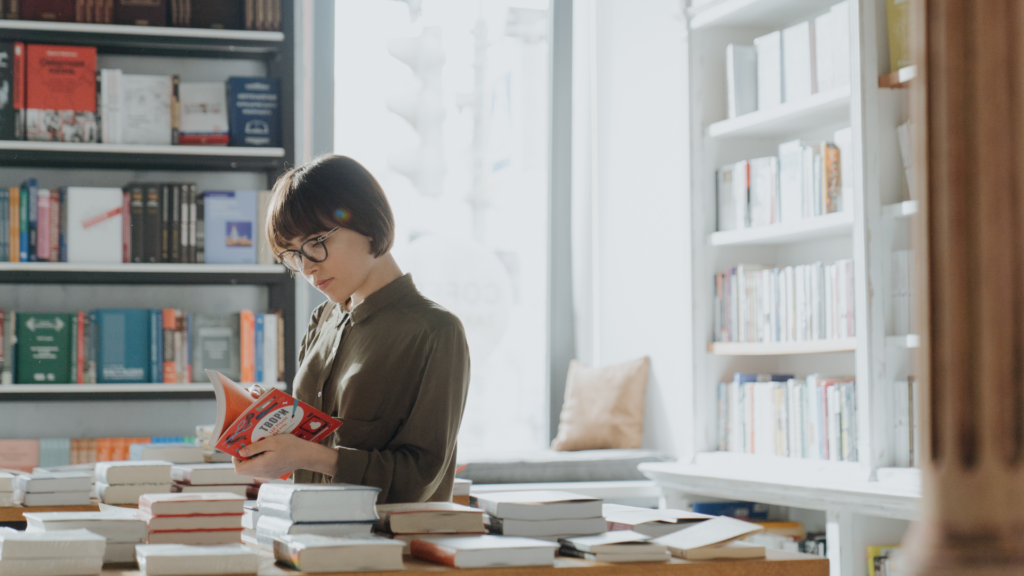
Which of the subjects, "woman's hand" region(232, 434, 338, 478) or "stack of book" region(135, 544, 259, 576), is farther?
"woman's hand" region(232, 434, 338, 478)

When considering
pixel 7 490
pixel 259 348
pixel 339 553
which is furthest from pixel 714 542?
pixel 259 348

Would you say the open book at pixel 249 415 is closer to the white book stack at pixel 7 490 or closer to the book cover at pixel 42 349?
the white book stack at pixel 7 490

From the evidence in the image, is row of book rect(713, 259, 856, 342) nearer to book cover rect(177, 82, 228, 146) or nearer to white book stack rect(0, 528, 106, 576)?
book cover rect(177, 82, 228, 146)

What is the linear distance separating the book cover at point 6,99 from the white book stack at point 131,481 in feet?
6.27

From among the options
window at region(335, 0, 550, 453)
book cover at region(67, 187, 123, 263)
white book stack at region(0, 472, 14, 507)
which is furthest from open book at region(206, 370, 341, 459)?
window at region(335, 0, 550, 453)

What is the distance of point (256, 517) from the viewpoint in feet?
4.29

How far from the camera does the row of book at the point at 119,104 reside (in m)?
3.28

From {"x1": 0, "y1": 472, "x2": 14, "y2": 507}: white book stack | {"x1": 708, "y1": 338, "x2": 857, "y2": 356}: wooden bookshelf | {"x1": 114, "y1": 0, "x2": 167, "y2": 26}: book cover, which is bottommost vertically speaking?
{"x1": 0, "y1": 472, "x2": 14, "y2": 507}: white book stack

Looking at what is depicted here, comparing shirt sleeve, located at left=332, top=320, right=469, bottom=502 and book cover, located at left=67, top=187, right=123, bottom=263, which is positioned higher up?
book cover, located at left=67, top=187, right=123, bottom=263

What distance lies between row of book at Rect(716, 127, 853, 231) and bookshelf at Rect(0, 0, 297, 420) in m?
1.54

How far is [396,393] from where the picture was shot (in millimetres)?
1509

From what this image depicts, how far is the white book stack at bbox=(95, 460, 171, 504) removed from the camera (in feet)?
5.98

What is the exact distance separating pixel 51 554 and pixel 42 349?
8.10ft

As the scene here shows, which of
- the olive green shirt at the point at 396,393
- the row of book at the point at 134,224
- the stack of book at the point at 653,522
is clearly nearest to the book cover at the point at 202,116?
the row of book at the point at 134,224
